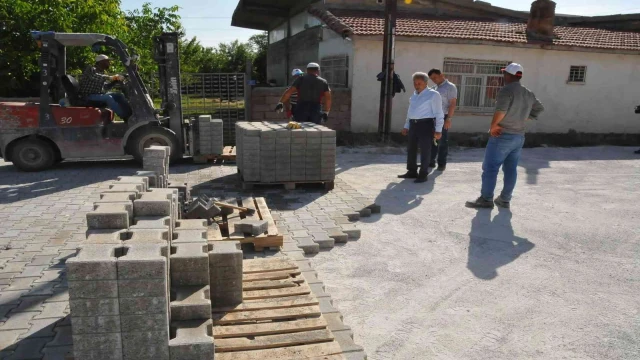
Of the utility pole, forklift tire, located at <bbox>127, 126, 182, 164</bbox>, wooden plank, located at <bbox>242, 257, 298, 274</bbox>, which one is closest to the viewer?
wooden plank, located at <bbox>242, 257, 298, 274</bbox>

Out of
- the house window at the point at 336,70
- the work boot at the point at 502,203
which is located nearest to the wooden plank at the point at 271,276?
the work boot at the point at 502,203

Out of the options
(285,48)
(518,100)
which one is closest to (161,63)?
(518,100)

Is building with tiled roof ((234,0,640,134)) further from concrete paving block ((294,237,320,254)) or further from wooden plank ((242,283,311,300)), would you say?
wooden plank ((242,283,311,300))

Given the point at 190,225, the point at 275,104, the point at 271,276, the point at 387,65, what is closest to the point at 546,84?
the point at 387,65

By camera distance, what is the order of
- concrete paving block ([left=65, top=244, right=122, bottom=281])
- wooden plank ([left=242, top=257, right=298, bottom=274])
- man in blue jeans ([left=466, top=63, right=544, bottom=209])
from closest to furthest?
concrete paving block ([left=65, top=244, right=122, bottom=281]), wooden plank ([left=242, top=257, right=298, bottom=274]), man in blue jeans ([left=466, top=63, right=544, bottom=209])

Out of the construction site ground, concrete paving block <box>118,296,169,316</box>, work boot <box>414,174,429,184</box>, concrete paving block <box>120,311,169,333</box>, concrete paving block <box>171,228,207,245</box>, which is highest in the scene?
concrete paving block <box>171,228,207,245</box>

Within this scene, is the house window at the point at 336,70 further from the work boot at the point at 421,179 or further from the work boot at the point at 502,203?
the work boot at the point at 502,203

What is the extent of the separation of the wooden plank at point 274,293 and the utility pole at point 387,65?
10.1 metres

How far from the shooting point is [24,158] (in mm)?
9102

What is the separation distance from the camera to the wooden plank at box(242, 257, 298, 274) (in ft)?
14.0

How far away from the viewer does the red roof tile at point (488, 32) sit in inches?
585

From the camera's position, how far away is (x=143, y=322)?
2.62 m

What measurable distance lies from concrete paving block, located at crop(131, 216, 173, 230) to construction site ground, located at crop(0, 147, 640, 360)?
0.89 meters

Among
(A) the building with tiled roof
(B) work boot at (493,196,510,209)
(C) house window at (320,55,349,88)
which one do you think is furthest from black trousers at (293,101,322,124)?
(C) house window at (320,55,349,88)
